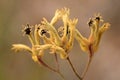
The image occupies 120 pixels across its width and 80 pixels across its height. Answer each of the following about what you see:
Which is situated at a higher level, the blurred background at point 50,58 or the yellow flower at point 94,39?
the blurred background at point 50,58

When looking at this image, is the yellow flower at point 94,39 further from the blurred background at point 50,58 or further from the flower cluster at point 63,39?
the blurred background at point 50,58

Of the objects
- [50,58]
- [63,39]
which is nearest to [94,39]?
[63,39]

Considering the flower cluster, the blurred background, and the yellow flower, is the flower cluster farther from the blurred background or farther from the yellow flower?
the blurred background

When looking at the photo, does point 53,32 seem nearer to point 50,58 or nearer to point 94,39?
point 94,39

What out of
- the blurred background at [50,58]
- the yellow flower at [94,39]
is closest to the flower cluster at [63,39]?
the yellow flower at [94,39]

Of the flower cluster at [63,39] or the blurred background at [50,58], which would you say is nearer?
the flower cluster at [63,39]

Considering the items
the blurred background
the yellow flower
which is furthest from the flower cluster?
the blurred background

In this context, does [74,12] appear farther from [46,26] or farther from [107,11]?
[46,26]

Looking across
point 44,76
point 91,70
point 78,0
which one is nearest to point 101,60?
point 91,70
